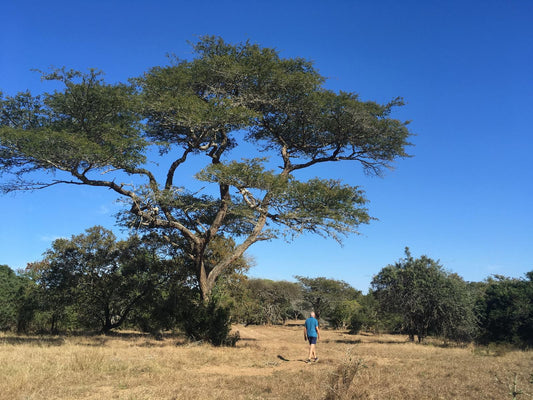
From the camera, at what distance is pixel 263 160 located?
14523 millimetres

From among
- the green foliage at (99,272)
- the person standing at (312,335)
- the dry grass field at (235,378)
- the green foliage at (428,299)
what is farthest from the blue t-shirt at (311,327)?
the green foliage at (428,299)

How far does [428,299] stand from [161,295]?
15.4 meters

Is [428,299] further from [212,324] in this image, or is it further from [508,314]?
[212,324]

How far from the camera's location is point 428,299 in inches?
883

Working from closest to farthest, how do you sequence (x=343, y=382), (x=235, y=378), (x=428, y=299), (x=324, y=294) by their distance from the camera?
(x=343, y=382) → (x=235, y=378) → (x=428, y=299) → (x=324, y=294)

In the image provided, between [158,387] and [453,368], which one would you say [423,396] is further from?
[158,387]

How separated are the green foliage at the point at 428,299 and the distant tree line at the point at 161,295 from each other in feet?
0.19

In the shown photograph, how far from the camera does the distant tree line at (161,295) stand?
2028 centimetres

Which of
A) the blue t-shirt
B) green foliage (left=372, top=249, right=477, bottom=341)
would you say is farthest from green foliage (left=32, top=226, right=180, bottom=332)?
green foliage (left=372, top=249, right=477, bottom=341)

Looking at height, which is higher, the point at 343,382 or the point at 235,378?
the point at 343,382

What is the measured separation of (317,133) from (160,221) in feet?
27.6

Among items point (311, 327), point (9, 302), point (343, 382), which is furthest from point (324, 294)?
point (343, 382)

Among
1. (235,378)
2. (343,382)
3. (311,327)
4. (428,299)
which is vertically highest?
(428,299)

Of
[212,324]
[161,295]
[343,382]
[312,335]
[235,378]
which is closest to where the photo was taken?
[343,382]
